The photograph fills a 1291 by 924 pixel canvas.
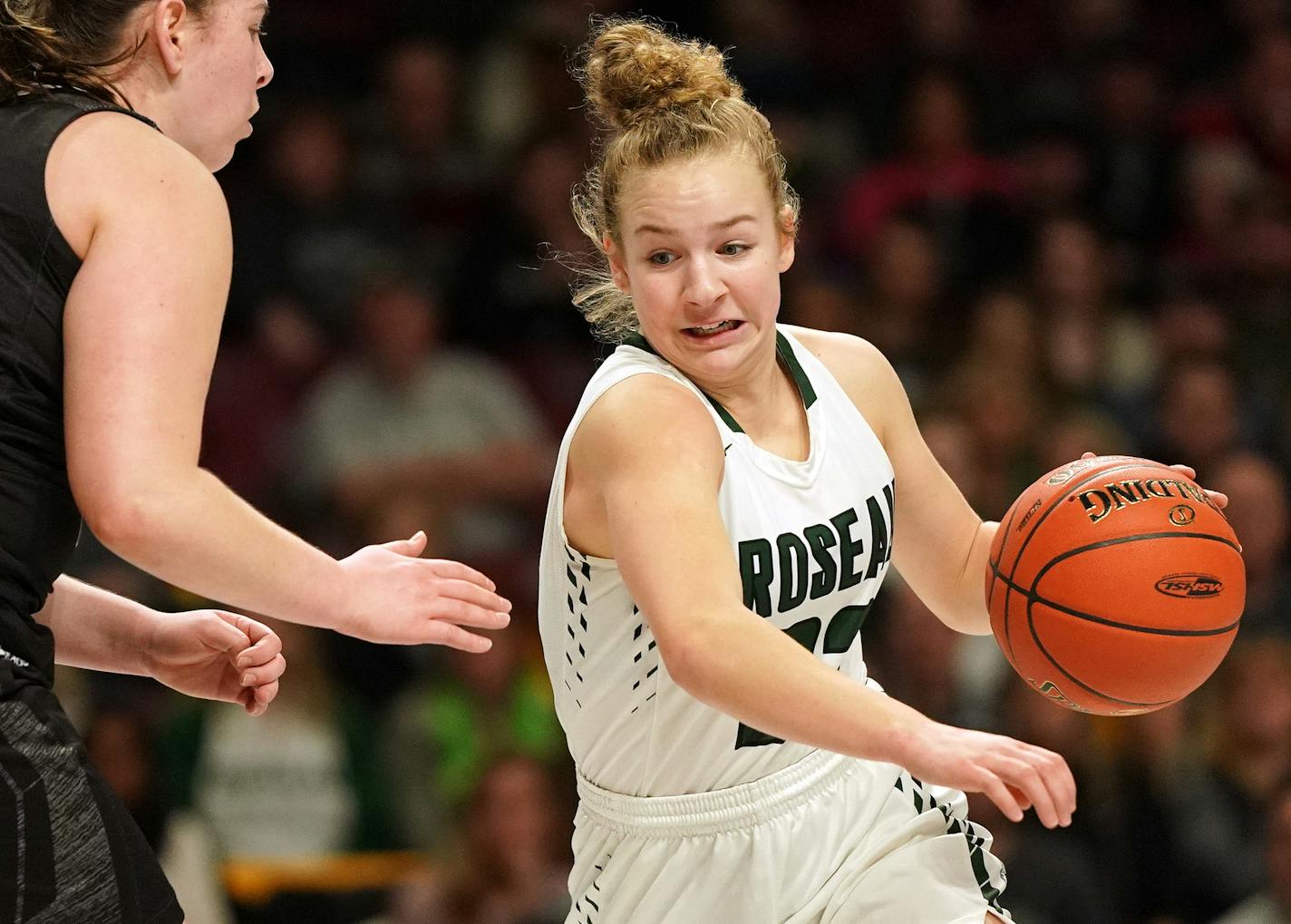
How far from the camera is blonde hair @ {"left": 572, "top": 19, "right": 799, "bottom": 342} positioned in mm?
2725

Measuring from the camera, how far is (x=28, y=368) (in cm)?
195

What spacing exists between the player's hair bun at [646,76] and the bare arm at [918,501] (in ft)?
1.63

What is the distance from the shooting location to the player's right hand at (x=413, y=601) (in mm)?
2061

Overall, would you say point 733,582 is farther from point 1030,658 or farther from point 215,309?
point 215,309

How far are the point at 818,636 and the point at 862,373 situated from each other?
53cm

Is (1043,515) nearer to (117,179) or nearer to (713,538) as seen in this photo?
(713,538)

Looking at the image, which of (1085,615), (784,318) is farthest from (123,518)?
(784,318)

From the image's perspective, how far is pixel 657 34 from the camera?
2.84 metres

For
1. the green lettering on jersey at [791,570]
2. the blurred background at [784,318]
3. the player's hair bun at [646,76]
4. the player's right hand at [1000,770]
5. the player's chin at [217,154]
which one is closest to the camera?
the player's right hand at [1000,770]

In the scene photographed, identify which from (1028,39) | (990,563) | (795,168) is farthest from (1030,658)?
(1028,39)

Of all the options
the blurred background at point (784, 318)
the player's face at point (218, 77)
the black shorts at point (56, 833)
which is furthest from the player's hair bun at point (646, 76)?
the blurred background at point (784, 318)

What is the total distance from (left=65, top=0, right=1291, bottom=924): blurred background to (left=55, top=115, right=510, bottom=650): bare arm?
123 inches

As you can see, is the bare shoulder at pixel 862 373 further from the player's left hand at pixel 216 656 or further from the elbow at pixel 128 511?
the elbow at pixel 128 511

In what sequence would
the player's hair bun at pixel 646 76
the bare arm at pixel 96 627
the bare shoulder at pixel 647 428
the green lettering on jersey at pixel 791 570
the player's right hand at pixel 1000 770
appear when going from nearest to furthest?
the player's right hand at pixel 1000 770 < the bare arm at pixel 96 627 < the bare shoulder at pixel 647 428 < the green lettering on jersey at pixel 791 570 < the player's hair bun at pixel 646 76
